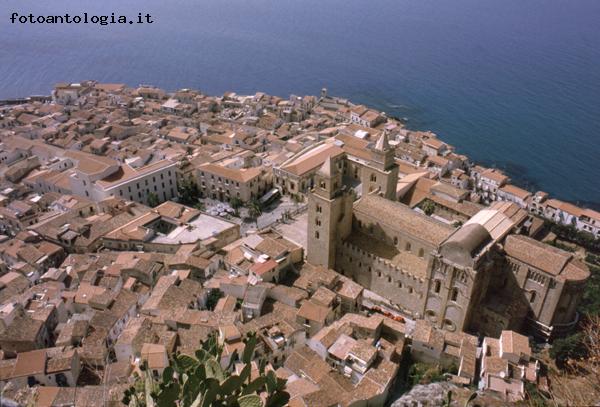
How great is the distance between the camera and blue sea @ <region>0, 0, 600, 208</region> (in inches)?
2911

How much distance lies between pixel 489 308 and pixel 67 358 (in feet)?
81.0

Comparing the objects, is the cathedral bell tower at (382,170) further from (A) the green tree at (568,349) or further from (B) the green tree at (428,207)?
(A) the green tree at (568,349)

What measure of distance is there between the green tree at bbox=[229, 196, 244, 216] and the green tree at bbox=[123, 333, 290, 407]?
3193 centimetres

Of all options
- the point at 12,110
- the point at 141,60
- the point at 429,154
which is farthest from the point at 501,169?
the point at 141,60

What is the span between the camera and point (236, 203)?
4512 cm

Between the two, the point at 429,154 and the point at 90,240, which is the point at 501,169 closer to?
the point at 429,154

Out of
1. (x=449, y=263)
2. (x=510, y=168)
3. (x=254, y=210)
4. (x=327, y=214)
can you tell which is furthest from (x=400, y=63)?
(x=449, y=263)

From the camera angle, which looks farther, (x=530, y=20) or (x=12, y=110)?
(x=530, y=20)

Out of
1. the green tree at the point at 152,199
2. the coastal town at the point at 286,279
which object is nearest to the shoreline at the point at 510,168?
the coastal town at the point at 286,279

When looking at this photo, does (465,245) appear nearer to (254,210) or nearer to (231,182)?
(254,210)

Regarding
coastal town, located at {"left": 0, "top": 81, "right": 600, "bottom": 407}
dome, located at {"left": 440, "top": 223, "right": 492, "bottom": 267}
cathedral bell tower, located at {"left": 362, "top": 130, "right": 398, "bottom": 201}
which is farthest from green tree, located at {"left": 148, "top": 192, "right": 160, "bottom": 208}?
dome, located at {"left": 440, "top": 223, "right": 492, "bottom": 267}

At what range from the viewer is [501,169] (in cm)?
6531

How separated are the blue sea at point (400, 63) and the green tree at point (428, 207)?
25557 mm

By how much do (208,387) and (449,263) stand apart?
19482mm
